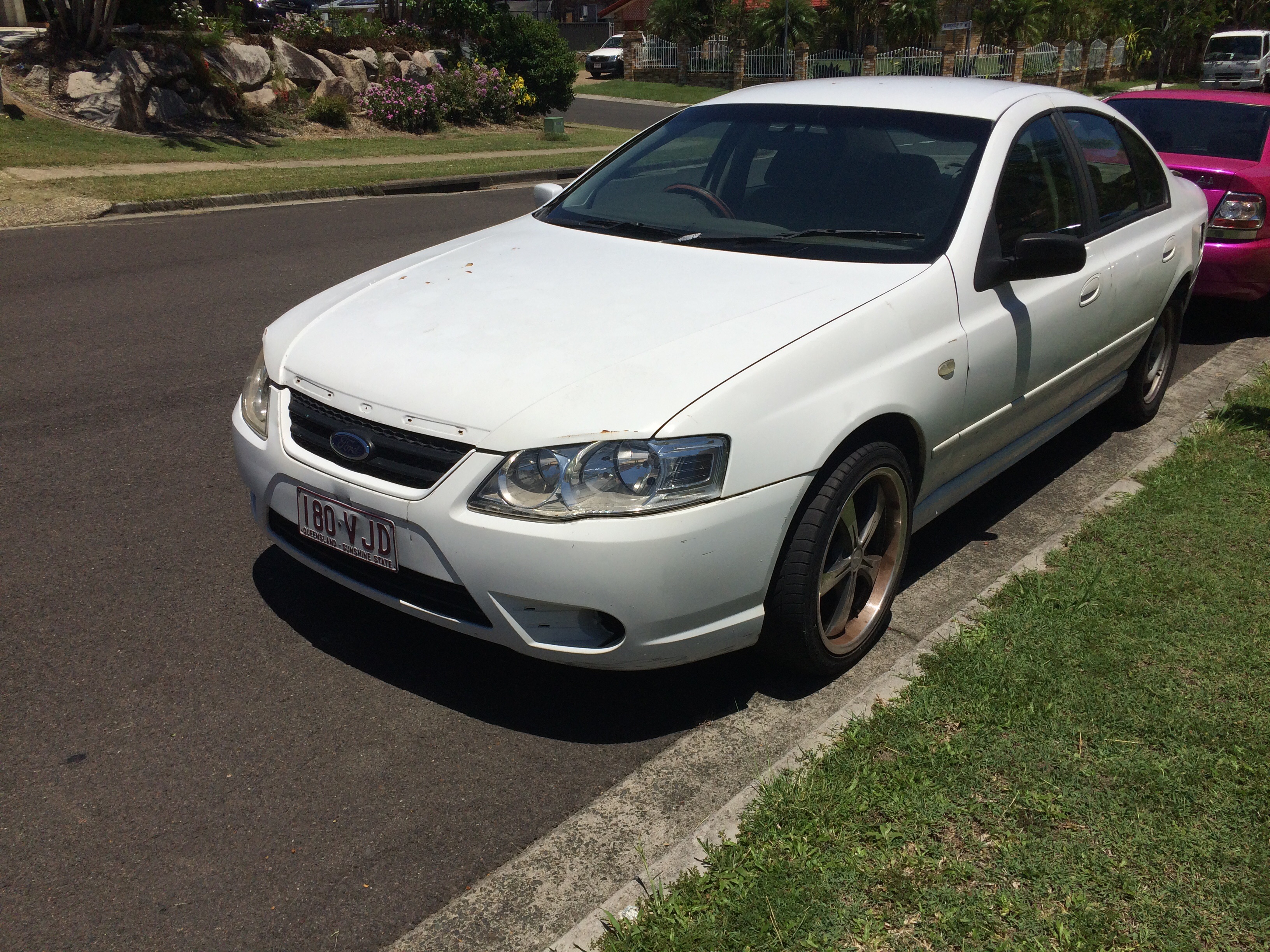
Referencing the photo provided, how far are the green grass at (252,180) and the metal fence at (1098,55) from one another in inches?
1449

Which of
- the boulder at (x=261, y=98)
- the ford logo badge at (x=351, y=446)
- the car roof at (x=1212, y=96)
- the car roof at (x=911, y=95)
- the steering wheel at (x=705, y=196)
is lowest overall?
the ford logo badge at (x=351, y=446)

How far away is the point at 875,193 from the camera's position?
13.4 ft

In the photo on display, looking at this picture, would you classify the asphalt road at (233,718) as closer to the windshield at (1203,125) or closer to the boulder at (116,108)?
the windshield at (1203,125)

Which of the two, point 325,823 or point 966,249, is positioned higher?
point 966,249

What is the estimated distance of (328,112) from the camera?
65.2 ft

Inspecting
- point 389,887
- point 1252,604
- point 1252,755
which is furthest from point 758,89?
point 389,887

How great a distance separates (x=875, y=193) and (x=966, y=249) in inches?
17.6

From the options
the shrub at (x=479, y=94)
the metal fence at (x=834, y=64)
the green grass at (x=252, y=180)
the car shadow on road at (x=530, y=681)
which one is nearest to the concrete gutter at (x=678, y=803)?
the car shadow on road at (x=530, y=681)

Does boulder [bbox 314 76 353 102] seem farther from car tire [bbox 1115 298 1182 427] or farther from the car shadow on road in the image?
the car shadow on road

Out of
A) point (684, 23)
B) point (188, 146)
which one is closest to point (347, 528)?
point (188, 146)

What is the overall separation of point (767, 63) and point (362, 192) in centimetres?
3141

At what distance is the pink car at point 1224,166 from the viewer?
733cm

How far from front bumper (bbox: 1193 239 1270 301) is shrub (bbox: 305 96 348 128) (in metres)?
16.3

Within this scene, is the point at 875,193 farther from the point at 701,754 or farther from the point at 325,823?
the point at 325,823
